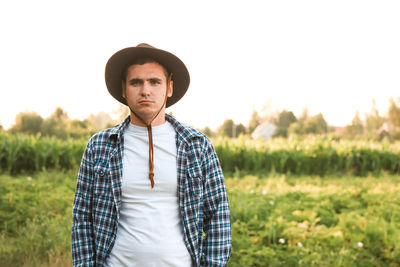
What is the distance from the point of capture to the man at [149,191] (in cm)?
174

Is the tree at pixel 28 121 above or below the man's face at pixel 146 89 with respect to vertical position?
below

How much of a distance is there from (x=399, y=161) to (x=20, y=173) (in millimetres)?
11948

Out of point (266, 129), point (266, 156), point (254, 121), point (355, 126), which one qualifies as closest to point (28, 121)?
point (266, 156)

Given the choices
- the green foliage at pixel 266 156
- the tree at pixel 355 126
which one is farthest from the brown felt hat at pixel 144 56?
the tree at pixel 355 126

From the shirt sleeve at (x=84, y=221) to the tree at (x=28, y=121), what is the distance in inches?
1376

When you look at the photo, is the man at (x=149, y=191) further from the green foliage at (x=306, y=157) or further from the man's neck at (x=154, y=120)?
the green foliage at (x=306, y=157)

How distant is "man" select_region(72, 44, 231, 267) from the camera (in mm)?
1742

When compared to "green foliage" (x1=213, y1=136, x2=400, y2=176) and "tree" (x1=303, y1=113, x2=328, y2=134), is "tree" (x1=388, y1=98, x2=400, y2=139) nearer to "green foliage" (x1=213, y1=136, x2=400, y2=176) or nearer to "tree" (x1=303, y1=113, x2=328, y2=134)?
"tree" (x1=303, y1=113, x2=328, y2=134)

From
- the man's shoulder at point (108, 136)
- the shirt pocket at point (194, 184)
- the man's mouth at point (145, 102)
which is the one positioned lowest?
the shirt pocket at point (194, 184)

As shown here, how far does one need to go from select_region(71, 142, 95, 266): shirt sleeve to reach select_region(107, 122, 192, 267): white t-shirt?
147mm

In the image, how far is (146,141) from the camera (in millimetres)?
1886

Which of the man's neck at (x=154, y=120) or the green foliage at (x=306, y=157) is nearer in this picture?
the man's neck at (x=154, y=120)

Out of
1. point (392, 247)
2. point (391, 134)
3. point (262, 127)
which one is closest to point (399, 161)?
point (392, 247)

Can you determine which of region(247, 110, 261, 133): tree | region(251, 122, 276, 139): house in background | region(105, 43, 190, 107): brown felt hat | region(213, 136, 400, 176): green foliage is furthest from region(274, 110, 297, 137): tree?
region(105, 43, 190, 107): brown felt hat
